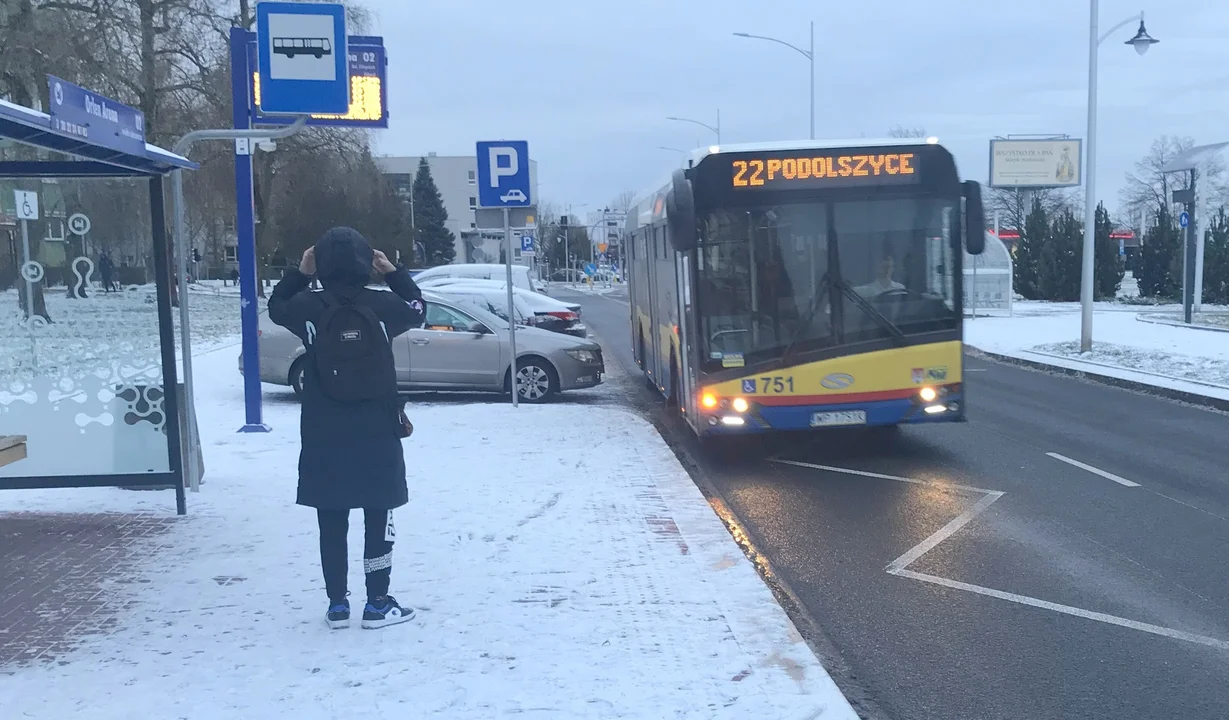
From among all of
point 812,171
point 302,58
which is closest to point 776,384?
point 812,171

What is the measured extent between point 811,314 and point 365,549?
574 centimetres

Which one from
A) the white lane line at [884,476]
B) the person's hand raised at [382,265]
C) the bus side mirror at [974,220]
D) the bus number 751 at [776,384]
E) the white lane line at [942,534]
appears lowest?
the white lane line at [884,476]

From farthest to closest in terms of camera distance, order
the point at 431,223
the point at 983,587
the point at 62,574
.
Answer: the point at 431,223 → the point at 983,587 → the point at 62,574

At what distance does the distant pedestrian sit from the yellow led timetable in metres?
6.38

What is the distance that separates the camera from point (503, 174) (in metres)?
13.3

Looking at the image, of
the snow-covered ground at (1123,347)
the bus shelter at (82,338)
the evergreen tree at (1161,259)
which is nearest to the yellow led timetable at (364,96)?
the bus shelter at (82,338)

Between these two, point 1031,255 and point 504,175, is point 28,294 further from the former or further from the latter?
point 1031,255

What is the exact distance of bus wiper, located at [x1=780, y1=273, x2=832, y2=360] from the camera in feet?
32.9

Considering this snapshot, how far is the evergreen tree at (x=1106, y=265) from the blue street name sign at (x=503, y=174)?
37145mm

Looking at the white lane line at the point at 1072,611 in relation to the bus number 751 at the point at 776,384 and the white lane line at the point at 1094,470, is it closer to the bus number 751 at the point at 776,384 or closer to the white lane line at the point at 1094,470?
the bus number 751 at the point at 776,384

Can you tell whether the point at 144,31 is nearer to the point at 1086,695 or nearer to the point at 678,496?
the point at 678,496

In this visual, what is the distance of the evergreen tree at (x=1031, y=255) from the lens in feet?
157

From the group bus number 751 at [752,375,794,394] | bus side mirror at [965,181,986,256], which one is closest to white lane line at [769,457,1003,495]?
bus number 751 at [752,375,794,394]

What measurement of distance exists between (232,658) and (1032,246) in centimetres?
4788
